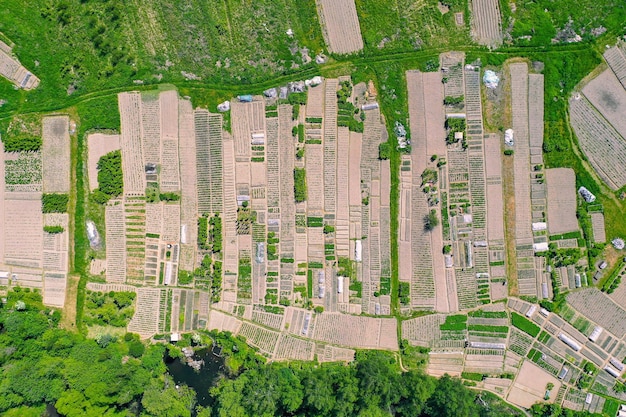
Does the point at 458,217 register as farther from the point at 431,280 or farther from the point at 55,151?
the point at 55,151

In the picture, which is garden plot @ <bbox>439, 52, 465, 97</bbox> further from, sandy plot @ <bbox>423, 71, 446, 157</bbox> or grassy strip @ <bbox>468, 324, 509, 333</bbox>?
grassy strip @ <bbox>468, 324, 509, 333</bbox>

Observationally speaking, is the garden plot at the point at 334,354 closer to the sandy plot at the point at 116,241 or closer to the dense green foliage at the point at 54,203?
the sandy plot at the point at 116,241

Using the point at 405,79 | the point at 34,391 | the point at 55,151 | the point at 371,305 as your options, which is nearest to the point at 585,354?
the point at 371,305

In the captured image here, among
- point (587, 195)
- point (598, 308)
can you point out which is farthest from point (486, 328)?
point (587, 195)

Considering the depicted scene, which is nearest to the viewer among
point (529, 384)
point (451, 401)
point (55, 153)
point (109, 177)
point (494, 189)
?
point (451, 401)

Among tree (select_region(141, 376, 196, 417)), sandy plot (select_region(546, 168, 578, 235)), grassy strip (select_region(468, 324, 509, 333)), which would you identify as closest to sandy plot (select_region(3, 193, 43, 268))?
tree (select_region(141, 376, 196, 417))

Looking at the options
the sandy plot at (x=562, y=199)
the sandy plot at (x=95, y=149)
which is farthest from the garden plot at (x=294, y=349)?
the sandy plot at (x=562, y=199)

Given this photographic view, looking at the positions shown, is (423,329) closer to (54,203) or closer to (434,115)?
(434,115)
